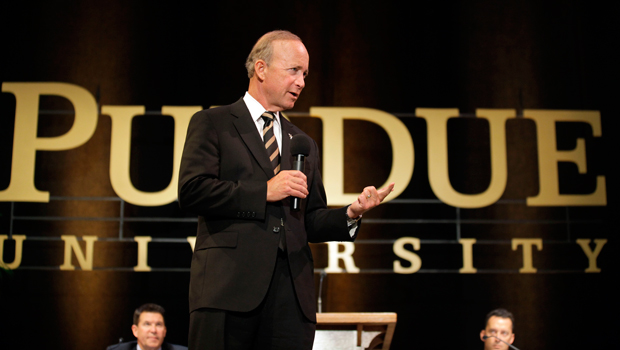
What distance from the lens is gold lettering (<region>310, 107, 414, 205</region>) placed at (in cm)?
413

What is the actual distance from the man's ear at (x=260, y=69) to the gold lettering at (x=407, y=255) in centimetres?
255

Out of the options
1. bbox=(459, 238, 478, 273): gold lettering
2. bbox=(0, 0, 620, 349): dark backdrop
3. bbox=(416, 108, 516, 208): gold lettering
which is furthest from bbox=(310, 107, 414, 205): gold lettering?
bbox=(459, 238, 478, 273): gold lettering

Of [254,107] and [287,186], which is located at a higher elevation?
[254,107]

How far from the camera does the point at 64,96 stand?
4.18 meters

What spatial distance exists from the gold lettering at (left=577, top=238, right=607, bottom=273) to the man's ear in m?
3.24

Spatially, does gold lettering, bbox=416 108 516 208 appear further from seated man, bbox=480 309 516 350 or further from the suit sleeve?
the suit sleeve

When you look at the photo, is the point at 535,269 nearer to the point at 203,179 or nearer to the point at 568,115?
the point at 568,115

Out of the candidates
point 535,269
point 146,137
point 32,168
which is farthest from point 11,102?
point 535,269

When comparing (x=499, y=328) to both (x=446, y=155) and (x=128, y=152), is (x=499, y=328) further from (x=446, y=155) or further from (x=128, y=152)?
(x=128, y=152)

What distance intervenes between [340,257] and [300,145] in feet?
8.50

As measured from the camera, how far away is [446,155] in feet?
13.7

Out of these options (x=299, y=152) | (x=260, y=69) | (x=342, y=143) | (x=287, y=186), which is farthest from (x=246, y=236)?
(x=342, y=143)

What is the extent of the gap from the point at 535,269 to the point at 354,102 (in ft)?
5.87

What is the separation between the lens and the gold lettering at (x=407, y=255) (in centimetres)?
401
